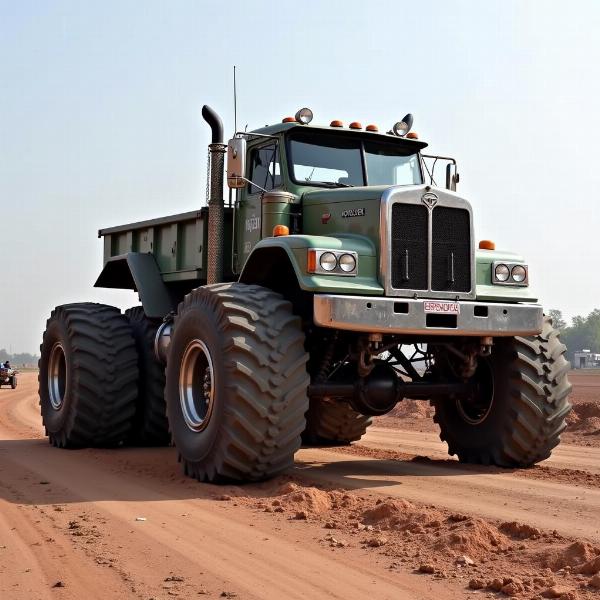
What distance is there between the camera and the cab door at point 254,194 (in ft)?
31.5

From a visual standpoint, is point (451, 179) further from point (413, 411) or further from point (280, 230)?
point (413, 411)

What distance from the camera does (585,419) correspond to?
1548cm

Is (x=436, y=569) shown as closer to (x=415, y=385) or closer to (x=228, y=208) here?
(x=415, y=385)

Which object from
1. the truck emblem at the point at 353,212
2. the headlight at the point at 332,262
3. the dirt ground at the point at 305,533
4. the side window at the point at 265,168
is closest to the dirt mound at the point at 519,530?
the dirt ground at the point at 305,533

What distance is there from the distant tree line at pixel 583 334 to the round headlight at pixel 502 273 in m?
132

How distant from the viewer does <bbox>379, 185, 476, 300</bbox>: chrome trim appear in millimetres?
8023

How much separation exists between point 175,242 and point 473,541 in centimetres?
689

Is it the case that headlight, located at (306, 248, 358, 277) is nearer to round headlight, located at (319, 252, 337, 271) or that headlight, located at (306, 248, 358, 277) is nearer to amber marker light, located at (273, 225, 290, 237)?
round headlight, located at (319, 252, 337, 271)

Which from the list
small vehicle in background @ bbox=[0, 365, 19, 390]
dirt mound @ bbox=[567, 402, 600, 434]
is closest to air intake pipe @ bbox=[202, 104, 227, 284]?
dirt mound @ bbox=[567, 402, 600, 434]

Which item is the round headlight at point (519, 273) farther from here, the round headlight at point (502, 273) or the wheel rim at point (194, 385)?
the wheel rim at point (194, 385)

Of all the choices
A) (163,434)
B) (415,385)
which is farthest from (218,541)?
(163,434)

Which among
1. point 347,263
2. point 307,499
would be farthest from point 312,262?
point 307,499

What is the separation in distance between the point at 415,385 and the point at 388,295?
1.13 metres

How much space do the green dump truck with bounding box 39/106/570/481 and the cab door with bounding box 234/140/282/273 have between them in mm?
21
